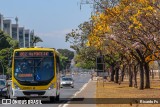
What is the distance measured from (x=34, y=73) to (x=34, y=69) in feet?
0.77

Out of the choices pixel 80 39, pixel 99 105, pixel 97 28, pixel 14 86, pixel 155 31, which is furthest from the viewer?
pixel 80 39

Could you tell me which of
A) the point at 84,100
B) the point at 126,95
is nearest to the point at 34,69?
the point at 84,100

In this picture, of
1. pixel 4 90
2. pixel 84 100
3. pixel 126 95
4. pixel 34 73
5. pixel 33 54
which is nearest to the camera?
pixel 34 73

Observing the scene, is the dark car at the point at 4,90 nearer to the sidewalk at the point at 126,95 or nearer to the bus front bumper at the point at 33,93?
the bus front bumper at the point at 33,93

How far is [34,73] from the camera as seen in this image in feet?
90.4

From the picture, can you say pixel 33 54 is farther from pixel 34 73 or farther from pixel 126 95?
pixel 126 95

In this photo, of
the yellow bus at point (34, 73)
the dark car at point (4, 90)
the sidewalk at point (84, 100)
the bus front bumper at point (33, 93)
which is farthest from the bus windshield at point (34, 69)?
the dark car at point (4, 90)

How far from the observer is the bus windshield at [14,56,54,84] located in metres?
27.5

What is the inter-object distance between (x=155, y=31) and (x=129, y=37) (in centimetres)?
390

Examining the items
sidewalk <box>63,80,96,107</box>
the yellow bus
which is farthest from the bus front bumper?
sidewalk <box>63,80,96,107</box>

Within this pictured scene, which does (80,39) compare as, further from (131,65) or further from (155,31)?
(155,31)

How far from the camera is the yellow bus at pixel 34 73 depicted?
27.4m

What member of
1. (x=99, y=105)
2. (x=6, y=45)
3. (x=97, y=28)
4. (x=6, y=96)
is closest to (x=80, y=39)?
(x=97, y=28)

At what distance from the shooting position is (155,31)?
23938 millimetres
